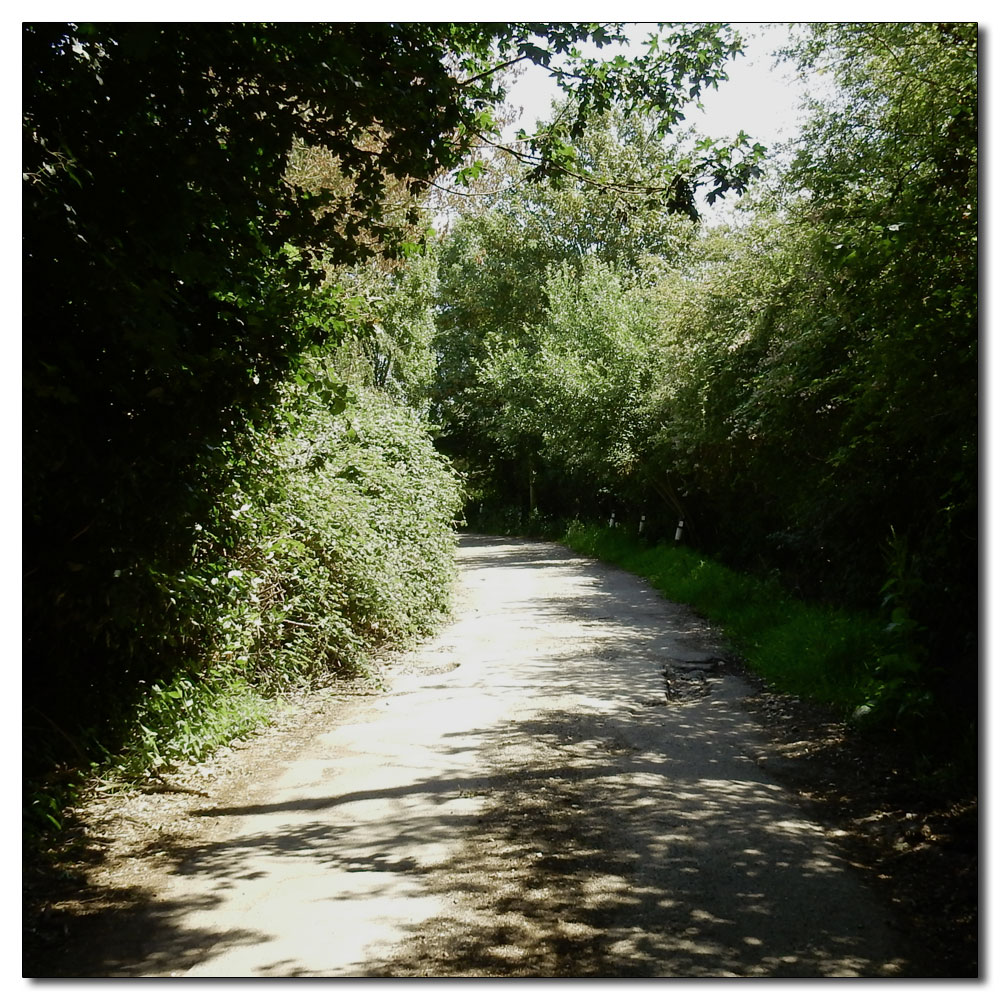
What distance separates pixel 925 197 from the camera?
16.8 feet

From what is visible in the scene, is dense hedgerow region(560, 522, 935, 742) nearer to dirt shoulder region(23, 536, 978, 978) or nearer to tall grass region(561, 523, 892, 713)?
tall grass region(561, 523, 892, 713)

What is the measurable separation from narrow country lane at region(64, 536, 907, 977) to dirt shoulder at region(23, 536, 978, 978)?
0.02m

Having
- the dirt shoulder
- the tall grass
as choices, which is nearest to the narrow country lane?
the dirt shoulder

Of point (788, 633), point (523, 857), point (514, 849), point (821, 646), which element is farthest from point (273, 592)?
point (788, 633)

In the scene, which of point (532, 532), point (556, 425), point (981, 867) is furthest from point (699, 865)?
point (532, 532)

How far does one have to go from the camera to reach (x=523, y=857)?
471 centimetres

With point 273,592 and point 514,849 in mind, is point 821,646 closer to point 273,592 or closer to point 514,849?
point 514,849

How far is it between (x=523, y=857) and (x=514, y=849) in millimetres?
126

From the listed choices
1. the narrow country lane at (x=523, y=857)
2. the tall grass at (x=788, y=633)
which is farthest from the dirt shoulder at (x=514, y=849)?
the tall grass at (x=788, y=633)

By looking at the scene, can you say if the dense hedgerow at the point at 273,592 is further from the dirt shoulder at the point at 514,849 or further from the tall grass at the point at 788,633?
the tall grass at the point at 788,633

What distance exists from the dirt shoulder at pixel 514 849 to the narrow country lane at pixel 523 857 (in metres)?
0.02

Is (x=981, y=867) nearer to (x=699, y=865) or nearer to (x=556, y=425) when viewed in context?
(x=699, y=865)

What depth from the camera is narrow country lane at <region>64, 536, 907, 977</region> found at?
3625 millimetres

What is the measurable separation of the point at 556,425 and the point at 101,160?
917 inches
